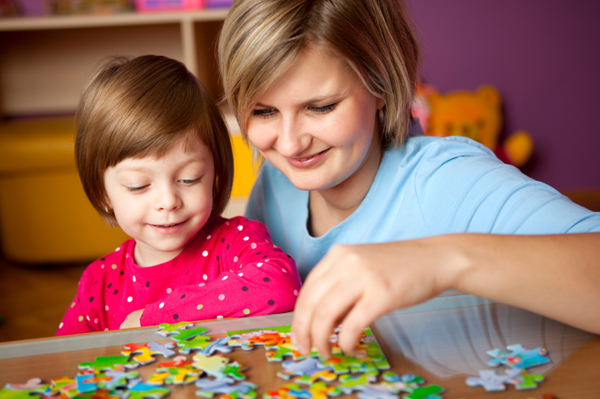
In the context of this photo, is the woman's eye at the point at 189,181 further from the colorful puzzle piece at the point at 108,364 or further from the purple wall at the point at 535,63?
the purple wall at the point at 535,63

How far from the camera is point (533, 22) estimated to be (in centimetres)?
314

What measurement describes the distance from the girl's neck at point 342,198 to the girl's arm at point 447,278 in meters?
0.54

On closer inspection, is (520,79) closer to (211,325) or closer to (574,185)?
(574,185)

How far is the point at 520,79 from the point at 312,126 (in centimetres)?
263

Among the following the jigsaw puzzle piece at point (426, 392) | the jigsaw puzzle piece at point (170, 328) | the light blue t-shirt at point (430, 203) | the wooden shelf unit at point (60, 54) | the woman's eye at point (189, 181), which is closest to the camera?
the jigsaw puzzle piece at point (426, 392)

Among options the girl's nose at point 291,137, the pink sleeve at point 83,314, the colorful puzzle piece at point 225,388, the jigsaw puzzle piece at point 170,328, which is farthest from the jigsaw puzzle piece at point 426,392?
the pink sleeve at point 83,314

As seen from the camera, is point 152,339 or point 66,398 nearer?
point 66,398

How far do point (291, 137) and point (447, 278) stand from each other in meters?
0.43

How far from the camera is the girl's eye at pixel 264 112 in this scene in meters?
0.97

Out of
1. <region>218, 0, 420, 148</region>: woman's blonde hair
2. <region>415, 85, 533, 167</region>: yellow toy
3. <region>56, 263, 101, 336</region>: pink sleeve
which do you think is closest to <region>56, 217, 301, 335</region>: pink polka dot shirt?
<region>56, 263, 101, 336</region>: pink sleeve

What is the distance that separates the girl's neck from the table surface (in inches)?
18.6

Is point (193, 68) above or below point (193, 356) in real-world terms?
above

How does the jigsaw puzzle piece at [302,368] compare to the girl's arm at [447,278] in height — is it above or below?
below

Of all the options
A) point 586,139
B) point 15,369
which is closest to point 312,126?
point 15,369
